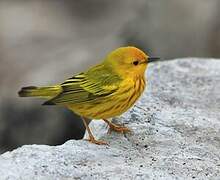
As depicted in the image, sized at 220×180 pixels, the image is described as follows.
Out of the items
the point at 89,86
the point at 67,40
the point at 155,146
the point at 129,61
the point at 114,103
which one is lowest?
the point at 67,40

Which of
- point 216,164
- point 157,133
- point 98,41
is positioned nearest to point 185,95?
point 157,133

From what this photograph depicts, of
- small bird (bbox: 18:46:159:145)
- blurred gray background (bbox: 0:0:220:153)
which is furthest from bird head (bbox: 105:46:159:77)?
blurred gray background (bbox: 0:0:220:153)

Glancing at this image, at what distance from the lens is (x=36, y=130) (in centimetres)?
998

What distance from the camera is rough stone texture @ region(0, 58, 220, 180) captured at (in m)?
Answer: 5.37

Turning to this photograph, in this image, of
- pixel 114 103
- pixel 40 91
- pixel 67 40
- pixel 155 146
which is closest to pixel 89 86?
pixel 114 103

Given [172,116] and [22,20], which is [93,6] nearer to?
[22,20]

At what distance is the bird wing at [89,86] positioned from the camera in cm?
623

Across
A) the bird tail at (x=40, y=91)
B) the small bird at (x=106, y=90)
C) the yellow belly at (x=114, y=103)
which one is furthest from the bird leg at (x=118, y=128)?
the bird tail at (x=40, y=91)

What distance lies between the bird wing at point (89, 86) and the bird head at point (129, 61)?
78mm

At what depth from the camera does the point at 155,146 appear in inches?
238

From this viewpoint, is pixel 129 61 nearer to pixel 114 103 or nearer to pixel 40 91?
pixel 114 103

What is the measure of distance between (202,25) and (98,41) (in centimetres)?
185

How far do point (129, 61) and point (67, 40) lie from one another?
7098mm

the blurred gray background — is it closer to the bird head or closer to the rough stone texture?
the rough stone texture
